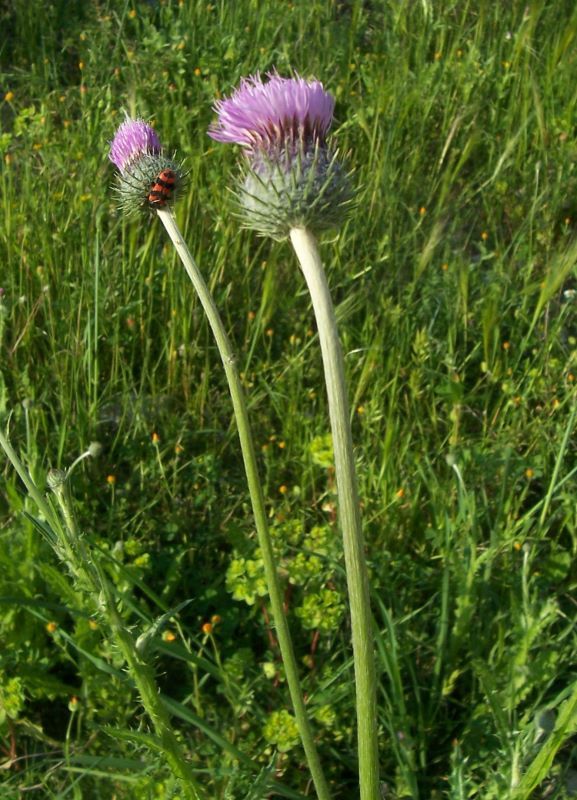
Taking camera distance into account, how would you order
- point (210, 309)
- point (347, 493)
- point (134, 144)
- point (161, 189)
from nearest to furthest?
1. point (347, 493)
2. point (210, 309)
3. point (161, 189)
4. point (134, 144)

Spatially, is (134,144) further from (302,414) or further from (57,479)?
(302,414)

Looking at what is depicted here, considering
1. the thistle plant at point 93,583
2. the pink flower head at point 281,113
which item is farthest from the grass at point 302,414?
the pink flower head at point 281,113

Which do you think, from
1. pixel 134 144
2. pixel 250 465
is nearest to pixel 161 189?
pixel 134 144

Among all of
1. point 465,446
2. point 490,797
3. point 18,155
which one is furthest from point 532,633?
point 18,155

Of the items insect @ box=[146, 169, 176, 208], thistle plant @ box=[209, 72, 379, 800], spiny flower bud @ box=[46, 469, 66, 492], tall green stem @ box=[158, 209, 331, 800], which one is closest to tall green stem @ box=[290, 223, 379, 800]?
thistle plant @ box=[209, 72, 379, 800]

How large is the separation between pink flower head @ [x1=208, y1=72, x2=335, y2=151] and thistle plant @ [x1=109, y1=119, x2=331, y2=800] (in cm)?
15

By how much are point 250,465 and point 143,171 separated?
52 centimetres

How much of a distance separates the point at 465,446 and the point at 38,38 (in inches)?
111

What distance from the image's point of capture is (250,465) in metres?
1.26

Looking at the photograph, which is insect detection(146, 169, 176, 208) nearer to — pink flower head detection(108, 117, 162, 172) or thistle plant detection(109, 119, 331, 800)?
thistle plant detection(109, 119, 331, 800)

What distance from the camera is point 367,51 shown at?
3.72 metres

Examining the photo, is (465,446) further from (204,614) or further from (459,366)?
(204,614)

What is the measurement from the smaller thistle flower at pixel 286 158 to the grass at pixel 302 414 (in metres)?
0.21

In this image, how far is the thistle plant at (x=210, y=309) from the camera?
1.21 m
